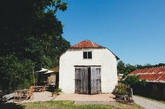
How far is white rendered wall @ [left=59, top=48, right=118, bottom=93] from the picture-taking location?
19.2 metres

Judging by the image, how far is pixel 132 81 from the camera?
23.6m

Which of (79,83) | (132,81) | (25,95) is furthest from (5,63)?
(132,81)

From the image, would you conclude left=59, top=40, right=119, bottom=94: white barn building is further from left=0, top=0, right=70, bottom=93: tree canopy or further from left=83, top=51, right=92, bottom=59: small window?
left=0, top=0, right=70, bottom=93: tree canopy

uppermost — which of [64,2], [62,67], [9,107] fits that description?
[64,2]

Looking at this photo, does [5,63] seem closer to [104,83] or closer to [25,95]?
[25,95]

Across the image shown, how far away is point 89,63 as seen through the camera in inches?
769

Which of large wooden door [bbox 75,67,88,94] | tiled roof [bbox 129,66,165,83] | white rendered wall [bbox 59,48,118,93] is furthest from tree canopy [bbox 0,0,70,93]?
tiled roof [bbox 129,66,165,83]

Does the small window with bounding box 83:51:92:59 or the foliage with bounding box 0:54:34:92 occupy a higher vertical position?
the small window with bounding box 83:51:92:59

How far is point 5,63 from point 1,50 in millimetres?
14180

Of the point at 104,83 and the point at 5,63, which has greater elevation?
the point at 5,63

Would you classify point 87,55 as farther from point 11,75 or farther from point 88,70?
point 11,75

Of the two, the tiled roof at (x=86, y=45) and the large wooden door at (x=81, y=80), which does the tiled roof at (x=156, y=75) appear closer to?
the tiled roof at (x=86, y=45)

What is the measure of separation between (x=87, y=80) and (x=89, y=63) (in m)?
2.02

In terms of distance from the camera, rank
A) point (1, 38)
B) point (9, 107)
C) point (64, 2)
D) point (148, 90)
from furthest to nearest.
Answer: point (148, 90), point (9, 107), point (64, 2), point (1, 38)
